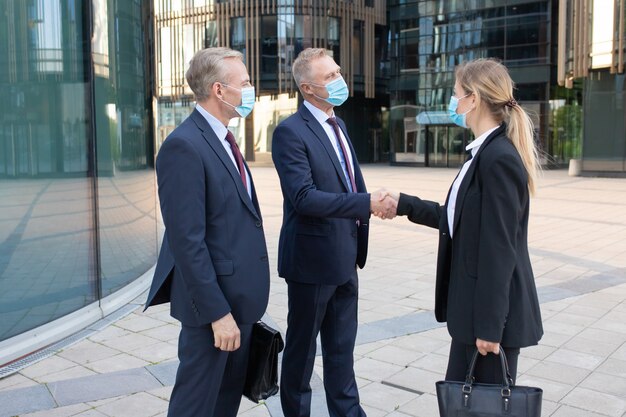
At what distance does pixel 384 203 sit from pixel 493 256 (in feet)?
2.99

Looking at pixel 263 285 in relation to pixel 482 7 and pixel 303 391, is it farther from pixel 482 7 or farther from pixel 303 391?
pixel 482 7

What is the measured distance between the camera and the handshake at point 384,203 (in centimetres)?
335

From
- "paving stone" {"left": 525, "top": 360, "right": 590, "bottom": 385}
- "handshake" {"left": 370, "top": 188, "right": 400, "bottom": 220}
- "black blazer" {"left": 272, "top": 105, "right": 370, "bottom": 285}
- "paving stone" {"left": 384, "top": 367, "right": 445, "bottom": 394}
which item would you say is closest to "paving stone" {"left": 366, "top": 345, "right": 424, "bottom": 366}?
"paving stone" {"left": 384, "top": 367, "right": 445, "bottom": 394}

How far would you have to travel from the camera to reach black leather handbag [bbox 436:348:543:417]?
238 cm

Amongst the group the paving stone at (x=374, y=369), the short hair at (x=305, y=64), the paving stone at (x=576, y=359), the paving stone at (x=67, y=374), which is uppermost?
the short hair at (x=305, y=64)

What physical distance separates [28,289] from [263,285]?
125 inches

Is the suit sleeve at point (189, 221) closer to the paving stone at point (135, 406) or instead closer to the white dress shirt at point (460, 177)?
the white dress shirt at point (460, 177)

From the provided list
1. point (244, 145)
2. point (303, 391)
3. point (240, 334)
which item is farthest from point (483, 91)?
point (244, 145)

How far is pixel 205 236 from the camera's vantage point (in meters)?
2.74

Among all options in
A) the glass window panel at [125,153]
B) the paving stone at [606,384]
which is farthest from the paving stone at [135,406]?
the paving stone at [606,384]

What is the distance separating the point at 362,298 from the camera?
6875 millimetres

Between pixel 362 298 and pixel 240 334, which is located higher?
pixel 240 334

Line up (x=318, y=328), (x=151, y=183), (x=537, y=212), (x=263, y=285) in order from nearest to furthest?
(x=263, y=285) → (x=318, y=328) → (x=151, y=183) → (x=537, y=212)

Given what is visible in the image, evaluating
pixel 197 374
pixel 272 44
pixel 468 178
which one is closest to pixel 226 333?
pixel 197 374
